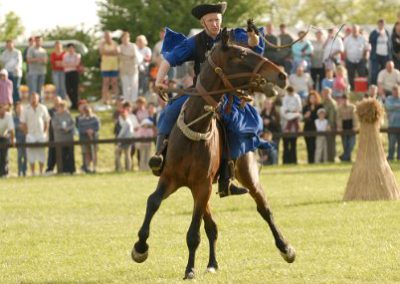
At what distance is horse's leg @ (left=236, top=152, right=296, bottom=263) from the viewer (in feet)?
43.1

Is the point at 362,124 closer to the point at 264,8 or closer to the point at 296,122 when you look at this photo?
the point at 296,122

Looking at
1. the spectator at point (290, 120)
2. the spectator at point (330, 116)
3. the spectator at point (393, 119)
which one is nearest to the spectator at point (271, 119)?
the spectator at point (290, 120)

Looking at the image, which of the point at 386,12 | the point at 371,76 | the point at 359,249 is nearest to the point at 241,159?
the point at 359,249

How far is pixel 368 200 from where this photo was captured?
65.8 feet

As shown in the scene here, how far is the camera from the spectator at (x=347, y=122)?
99.7 feet

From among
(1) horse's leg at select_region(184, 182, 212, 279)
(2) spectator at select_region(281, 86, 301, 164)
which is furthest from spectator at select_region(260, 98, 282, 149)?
(1) horse's leg at select_region(184, 182, 212, 279)

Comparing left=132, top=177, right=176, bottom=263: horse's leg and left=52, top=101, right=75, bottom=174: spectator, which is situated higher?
left=132, top=177, right=176, bottom=263: horse's leg

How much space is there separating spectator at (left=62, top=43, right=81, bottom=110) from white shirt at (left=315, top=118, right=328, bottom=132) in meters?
6.62

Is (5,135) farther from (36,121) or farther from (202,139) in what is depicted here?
(202,139)

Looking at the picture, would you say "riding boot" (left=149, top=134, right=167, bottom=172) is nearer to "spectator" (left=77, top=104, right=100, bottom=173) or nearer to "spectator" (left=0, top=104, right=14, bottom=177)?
"spectator" (left=0, top=104, right=14, bottom=177)

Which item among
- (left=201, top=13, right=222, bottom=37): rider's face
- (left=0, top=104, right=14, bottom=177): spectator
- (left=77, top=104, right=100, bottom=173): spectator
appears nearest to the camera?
(left=201, top=13, right=222, bottom=37): rider's face

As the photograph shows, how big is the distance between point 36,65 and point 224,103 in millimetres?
20594

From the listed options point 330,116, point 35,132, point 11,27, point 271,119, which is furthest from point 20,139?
point 11,27

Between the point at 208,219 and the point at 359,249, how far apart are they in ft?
7.12
